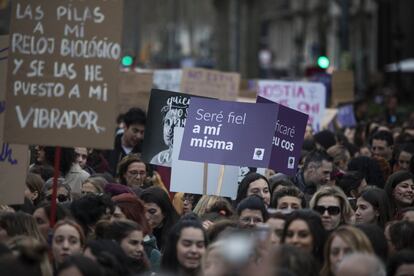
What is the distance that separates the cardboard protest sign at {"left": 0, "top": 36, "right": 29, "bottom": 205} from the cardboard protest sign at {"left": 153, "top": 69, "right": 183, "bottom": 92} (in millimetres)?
11748

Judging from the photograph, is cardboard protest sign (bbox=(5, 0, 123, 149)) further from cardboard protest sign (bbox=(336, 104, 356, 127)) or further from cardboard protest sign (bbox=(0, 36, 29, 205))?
cardboard protest sign (bbox=(336, 104, 356, 127))

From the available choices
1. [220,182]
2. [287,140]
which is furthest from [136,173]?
[287,140]

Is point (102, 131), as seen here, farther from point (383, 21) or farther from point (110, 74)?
point (383, 21)

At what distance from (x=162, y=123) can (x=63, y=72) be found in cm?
361

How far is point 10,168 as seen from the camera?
10312 millimetres

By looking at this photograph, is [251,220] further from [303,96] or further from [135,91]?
[303,96]

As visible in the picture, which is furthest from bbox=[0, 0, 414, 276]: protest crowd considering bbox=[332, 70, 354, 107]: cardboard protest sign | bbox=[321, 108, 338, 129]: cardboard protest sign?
bbox=[332, 70, 354, 107]: cardboard protest sign

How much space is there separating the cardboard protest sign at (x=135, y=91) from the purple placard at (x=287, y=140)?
23.5 feet

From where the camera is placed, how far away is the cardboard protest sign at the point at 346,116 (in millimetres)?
22375

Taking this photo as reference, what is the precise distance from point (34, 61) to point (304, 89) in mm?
11136

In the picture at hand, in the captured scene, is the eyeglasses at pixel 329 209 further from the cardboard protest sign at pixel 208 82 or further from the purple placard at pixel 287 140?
the cardboard protest sign at pixel 208 82

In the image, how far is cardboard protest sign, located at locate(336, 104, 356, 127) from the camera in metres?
22.4

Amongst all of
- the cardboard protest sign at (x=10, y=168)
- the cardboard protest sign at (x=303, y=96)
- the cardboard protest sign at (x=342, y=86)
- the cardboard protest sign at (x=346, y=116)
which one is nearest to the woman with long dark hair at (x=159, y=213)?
the cardboard protest sign at (x=10, y=168)

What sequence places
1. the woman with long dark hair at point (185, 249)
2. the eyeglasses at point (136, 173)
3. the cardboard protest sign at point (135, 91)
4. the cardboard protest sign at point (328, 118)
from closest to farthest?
the woman with long dark hair at point (185, 249), the eyeglasses at point (136, 173), the cardboard protest sign at point (135, 91), the cardboard protest sign at point (328, 118)
